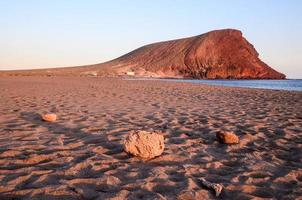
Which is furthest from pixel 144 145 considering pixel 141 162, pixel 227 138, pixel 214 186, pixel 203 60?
pixel 203 60

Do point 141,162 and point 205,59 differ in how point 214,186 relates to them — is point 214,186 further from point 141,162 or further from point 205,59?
point 205,59

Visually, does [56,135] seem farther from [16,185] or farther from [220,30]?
[220,30]

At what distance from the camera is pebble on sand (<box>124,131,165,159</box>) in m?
3.64

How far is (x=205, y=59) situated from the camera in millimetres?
77500

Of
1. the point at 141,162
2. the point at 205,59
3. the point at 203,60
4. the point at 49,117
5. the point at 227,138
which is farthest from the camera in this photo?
the point at 205,59

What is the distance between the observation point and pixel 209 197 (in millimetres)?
2605

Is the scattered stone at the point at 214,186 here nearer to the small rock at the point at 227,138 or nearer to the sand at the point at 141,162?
the sand at the point at 141,162

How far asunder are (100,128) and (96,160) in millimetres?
1836

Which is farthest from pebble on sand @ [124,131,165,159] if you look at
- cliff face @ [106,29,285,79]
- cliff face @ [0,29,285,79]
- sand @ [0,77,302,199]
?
cliff face @ [106,29,285,79]

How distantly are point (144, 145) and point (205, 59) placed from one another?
7586 centimetres

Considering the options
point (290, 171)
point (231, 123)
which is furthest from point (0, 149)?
point (231, 123)

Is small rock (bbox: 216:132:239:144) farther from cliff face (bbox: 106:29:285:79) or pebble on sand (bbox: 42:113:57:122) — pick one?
cliff face (bbox: 106:29:285:79)

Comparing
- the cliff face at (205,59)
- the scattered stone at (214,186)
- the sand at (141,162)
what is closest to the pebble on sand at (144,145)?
the sand at (141,162)

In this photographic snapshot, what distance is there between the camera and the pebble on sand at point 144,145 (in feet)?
11.9
